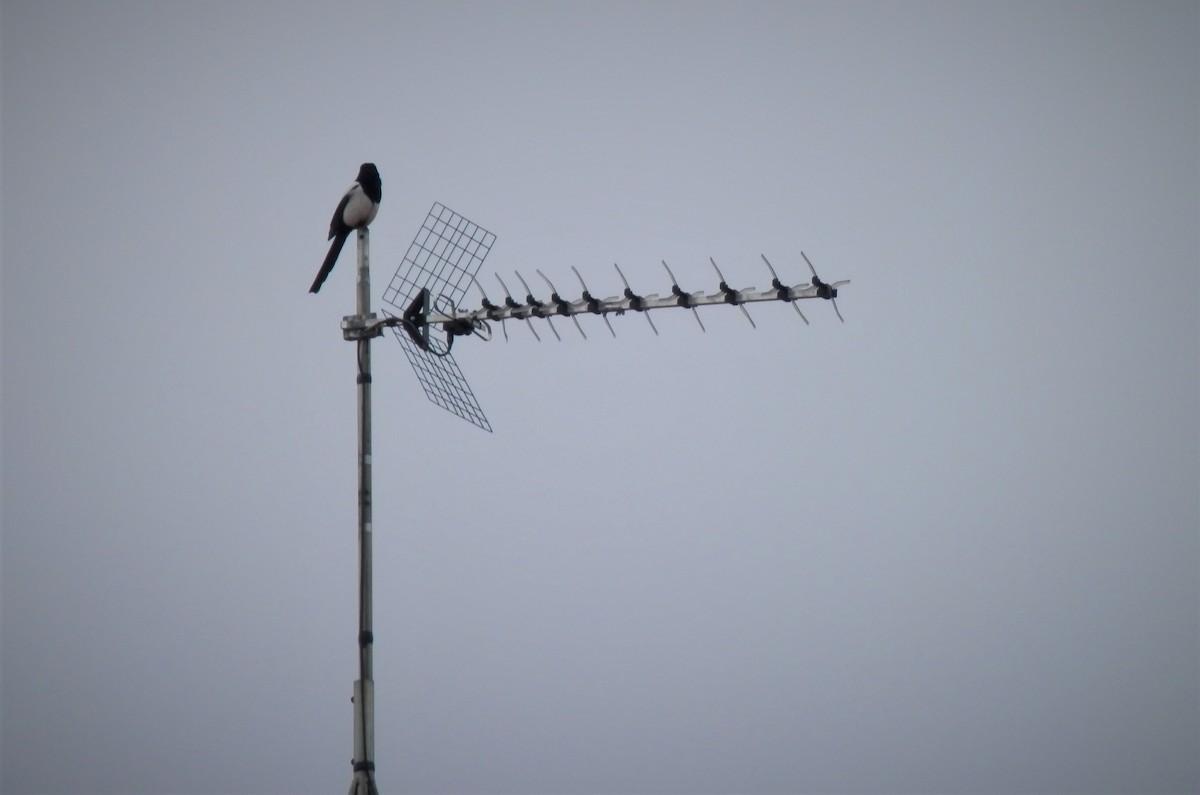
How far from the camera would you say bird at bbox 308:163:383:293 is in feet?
39.5

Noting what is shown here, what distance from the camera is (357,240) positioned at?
35.0 ft

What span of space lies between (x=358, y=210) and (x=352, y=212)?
7 centimetres

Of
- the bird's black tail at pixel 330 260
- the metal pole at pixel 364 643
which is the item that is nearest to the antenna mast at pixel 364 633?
the metal pole at pixel 364 643

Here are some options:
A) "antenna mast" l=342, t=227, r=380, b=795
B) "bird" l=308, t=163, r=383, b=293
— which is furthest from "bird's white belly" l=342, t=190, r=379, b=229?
"antenna mast" l=342, t=227, r=380, b=795

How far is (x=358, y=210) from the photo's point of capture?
1217 centimetres

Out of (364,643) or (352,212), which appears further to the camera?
(352,212)

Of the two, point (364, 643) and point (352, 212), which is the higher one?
point (352, 212)

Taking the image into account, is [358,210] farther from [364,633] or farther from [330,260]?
[364,633]

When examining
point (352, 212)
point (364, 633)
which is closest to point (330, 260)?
point (352, 212)

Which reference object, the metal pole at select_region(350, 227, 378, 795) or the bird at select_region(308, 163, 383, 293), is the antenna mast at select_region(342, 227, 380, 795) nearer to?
the metal pole at select_region(350, 227, 378, 795)

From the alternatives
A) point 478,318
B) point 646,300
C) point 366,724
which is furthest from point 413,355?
point 366,724

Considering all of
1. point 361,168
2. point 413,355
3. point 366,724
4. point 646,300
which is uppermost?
point 361,168

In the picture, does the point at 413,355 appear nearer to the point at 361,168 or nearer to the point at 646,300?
the point at 646,300

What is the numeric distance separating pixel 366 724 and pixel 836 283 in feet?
13.8
